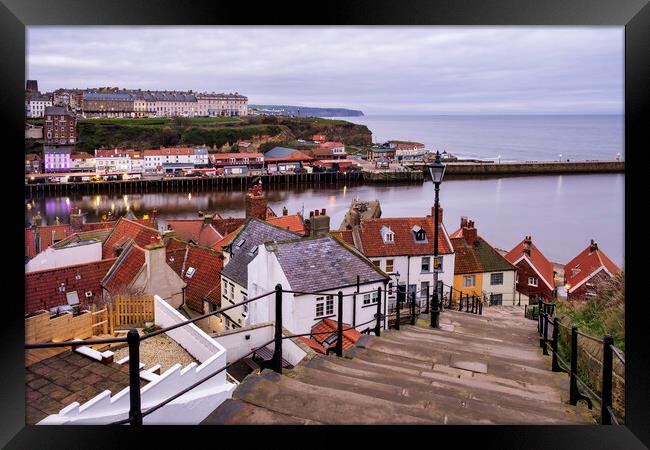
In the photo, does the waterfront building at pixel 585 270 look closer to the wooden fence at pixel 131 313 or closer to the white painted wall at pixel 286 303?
the white painted wall at pixel 286 303

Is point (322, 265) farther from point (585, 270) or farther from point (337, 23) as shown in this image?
point (585, 270)

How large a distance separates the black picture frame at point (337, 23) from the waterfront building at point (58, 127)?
64.0m

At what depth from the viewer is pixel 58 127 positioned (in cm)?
6147

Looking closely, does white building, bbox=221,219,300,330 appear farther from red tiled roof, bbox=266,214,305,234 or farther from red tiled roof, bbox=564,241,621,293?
red tiled roof, bbox=564,241,621,293

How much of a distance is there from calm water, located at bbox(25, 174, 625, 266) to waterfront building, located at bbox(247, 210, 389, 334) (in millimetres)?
11965

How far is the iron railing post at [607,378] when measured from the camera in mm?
2251

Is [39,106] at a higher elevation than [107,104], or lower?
lower

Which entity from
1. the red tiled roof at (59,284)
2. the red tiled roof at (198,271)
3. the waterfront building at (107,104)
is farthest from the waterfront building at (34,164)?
the red tiled roof at (59,284)

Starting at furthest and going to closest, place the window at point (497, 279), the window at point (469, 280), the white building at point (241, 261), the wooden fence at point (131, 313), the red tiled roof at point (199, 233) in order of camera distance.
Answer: the red tiled roof at point (199, 233)
the window at point (497, 279)
the window at point (469, 280)
the white building at point (241, 261)
the wooden fence at point (131, 313)

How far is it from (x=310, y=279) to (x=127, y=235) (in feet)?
17.7

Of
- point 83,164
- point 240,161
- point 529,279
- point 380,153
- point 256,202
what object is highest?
point 380,153

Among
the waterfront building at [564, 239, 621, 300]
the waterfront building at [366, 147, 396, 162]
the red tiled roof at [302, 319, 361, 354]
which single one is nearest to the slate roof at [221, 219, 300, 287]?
the red tiled roof at [302, 319, 361, 354]

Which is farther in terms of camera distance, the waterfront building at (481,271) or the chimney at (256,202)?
the chimney at (256,202)

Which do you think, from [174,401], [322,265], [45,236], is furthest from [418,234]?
[174,401]
